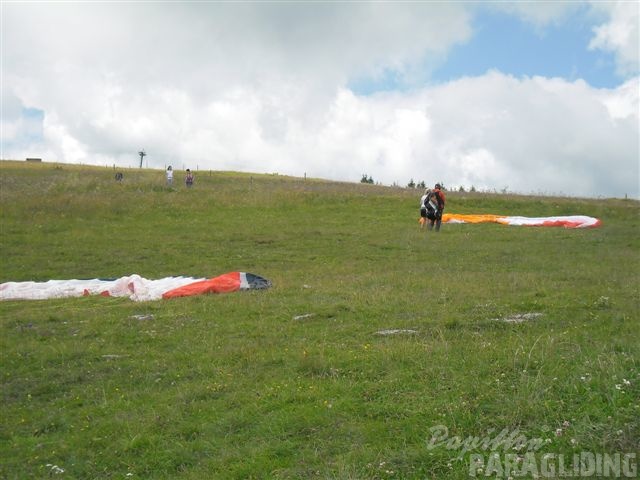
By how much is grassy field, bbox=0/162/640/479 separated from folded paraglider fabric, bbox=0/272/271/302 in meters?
0.77

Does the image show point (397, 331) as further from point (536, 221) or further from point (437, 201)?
point (536, 221)

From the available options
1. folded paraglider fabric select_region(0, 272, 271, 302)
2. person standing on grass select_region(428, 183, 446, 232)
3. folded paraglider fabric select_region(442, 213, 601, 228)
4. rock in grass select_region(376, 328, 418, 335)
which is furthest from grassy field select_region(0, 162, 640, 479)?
folded paraglider fabric select_region(442, 213, 601, 228)

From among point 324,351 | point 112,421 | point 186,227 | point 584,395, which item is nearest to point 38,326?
point 112,421

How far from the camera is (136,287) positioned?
15.5 m

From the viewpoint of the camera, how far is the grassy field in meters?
5.98

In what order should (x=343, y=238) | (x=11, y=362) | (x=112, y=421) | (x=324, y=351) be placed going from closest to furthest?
(x=112, y=421), (x=324, y=351), (x=11, y=362), (x=343, y=238)

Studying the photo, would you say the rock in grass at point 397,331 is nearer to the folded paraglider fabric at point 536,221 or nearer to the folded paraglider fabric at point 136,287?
the folded paraglider fabric at point 136,287

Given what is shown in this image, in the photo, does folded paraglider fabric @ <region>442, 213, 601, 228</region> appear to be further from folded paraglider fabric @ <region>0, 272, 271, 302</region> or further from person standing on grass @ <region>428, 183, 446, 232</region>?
folded paraglider fabric @ <region>0, 272, 271, 302</region>

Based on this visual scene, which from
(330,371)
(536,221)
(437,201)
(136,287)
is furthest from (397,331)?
(536,221)

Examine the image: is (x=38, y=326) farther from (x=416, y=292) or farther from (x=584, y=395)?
(x=584, y=395)

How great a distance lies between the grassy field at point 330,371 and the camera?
5984 mm

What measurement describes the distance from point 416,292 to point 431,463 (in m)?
7.86

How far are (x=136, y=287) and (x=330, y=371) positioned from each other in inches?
353

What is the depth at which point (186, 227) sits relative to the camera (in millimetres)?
28422
